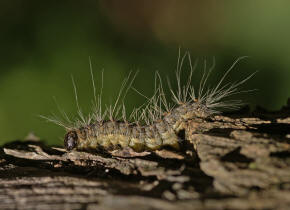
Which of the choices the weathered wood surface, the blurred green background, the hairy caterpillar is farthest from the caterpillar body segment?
the blurred green background

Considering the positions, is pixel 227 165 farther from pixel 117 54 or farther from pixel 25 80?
pixel 25 80

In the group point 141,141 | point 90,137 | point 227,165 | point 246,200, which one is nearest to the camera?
point 246,200

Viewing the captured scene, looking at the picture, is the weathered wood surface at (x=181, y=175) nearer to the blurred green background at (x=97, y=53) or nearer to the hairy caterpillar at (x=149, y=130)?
the hairy caterpillar at (x=149, y=130)

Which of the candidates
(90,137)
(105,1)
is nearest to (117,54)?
(105,1)

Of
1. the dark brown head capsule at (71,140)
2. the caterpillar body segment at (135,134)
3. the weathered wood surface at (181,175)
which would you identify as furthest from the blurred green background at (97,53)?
the weathered wood surface at (181,175)

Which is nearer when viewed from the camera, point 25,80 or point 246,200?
point 246,200

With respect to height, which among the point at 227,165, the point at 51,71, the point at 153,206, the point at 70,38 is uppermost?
the point at 70,38
